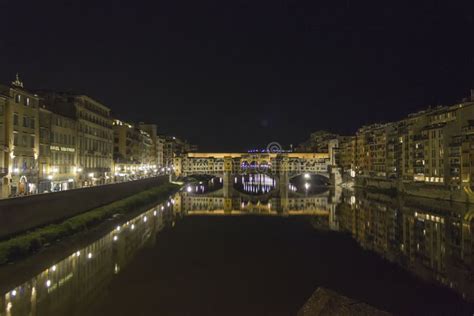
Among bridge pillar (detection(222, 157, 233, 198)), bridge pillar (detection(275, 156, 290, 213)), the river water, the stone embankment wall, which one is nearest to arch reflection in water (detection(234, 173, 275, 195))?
bridge pillar (detection(222, 157, 233, 198))

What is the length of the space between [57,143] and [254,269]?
92.5ft

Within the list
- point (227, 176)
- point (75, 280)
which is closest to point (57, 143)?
point (75, 280)

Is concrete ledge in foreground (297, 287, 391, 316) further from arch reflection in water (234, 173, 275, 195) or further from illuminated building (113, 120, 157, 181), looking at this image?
arch reflection in water (234, 173, 275, 195)

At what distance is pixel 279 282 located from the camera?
20688 mm

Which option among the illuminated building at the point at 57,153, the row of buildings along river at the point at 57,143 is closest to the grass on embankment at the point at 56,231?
the row of buildings along river at the point at 57,143

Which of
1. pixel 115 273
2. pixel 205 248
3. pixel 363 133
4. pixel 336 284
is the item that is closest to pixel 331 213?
pixel 205 248

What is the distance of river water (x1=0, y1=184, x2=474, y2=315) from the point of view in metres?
17.4

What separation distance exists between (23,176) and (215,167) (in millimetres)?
92316

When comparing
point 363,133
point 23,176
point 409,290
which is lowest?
point 409,290

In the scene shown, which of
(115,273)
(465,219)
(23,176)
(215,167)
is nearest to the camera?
(115,273)

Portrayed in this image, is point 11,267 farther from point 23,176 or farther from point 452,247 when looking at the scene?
point 452,247

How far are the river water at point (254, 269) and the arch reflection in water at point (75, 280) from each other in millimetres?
45

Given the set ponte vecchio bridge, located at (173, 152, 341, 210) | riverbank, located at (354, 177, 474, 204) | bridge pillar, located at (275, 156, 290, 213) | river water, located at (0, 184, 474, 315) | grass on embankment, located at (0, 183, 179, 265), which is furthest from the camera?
ponte vecchio bridge, located at (173, 152, 341, 210)

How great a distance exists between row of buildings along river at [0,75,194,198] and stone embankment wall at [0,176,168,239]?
3.62 m
